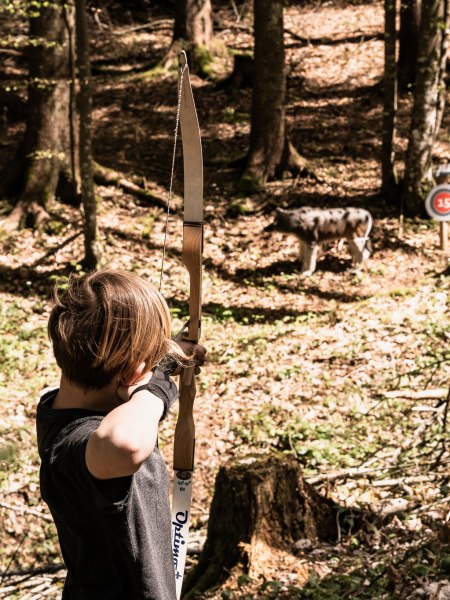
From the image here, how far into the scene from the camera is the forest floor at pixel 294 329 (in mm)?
3984

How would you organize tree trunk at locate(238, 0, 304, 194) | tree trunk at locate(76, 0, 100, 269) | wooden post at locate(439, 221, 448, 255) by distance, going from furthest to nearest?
1. tree trunk at locate(238, 0, 304, 194)
2. wooden post at locate(439, 221, 448, 255)
3. tree trunk at locate(76, 0, 100, 269)

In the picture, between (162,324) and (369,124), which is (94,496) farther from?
(369,124)

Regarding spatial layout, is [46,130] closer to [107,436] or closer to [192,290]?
A: [192,290]

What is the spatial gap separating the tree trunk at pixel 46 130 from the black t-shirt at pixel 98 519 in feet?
28.8

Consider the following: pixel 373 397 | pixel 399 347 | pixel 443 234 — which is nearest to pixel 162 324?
pixel 373 397

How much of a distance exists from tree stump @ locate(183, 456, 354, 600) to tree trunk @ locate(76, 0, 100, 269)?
16.5 feet

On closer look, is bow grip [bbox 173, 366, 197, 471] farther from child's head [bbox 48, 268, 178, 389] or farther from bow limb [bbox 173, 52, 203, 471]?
child's head [bbox 48, 268, 178, 389]

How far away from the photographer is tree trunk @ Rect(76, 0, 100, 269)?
8.55 m

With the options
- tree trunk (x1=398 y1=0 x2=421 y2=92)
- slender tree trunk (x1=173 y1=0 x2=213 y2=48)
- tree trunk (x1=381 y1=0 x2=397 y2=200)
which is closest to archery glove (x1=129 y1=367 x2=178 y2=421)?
tree trunk (x1=381 y1=0 x2=397 y2=200)

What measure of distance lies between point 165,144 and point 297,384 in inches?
306

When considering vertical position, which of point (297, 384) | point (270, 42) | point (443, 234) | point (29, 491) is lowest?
point (29, 491)

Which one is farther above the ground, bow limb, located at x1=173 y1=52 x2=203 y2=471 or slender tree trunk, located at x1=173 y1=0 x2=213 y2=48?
slender tree trunk, located at x1=173 y1=0 x2=213 y2=48

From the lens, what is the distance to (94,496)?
1632 millimetres

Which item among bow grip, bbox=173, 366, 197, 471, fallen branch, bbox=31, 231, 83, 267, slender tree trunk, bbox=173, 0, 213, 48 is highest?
slender tree trunk, bbox=173, 0, 213, 48
